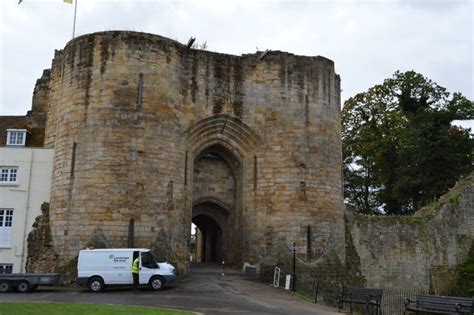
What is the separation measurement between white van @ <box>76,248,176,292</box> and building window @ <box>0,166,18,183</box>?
6595 mm

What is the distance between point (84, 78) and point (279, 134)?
8.25 meters

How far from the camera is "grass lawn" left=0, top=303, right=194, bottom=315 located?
37.9ft

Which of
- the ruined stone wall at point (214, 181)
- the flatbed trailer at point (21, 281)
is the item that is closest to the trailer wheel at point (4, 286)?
the flatbed trailer at point (21, 281)

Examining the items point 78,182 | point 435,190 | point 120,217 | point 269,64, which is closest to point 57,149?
point 78,182

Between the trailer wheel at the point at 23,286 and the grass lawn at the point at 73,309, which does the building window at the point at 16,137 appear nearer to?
the trailer wheel at the point at 23,286

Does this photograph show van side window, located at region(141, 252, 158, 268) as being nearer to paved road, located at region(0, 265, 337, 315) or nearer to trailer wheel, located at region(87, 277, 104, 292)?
paved road, located at region(0, 265, 337, 315)

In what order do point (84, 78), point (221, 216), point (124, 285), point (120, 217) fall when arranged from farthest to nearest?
point (221, 216), point (84, 78), point (120, 217), point (124, 285)

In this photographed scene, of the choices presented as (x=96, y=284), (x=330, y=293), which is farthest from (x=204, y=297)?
(x=330, y=293)

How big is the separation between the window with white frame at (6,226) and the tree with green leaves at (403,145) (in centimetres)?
2345

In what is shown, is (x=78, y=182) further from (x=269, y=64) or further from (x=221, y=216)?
(x=269, y=64)

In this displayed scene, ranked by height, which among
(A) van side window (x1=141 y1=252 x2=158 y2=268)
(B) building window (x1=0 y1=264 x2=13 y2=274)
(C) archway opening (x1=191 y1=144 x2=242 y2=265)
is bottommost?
(B) building window (x1=0 y1=264 x2=13 y2=274)

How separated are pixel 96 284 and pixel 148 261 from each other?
1788mm

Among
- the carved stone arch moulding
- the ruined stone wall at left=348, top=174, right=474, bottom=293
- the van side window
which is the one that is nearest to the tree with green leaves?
the ruined stone wall at left=348, top=174, right=474, bottom=293

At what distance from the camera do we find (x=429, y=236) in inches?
1050
